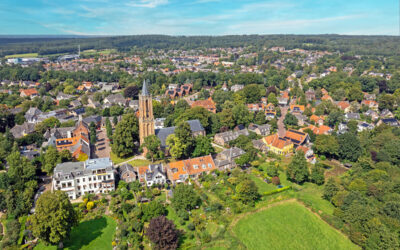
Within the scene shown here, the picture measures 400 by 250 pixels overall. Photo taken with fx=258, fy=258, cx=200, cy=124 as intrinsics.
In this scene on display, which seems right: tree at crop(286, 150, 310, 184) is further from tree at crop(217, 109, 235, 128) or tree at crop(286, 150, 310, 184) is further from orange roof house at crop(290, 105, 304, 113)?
orange roof house at crop(290, 105, 304, 113)

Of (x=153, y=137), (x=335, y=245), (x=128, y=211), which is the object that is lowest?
(x=335, y=245)

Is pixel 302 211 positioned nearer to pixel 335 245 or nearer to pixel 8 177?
pixel 335 245

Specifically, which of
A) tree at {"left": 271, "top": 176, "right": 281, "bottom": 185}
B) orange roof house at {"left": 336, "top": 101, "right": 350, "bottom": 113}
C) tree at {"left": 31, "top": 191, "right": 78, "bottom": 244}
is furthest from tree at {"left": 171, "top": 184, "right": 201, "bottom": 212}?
orange roof house at {"left": 336, "top": 101, "right": 350, "bottom": 113}

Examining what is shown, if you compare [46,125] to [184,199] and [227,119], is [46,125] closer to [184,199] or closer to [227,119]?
[227,119]

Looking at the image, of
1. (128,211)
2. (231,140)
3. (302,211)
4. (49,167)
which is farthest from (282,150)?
(49,167)

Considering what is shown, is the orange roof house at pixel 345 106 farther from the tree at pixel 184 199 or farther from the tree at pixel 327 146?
the tree at pixel 184 199

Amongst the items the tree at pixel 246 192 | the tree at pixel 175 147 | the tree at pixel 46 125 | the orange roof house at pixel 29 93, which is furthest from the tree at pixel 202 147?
the orange roof house at pixel 29 93
